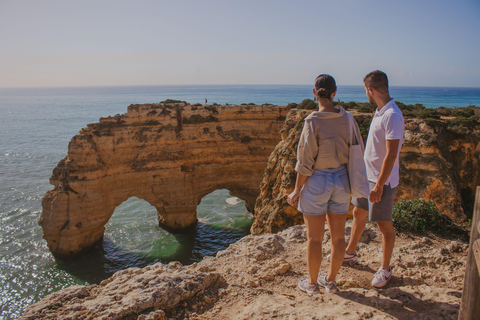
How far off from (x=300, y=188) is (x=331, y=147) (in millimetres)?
558

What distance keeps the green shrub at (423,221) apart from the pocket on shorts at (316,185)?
8.50 ft

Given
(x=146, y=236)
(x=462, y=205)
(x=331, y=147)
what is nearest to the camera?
(x=331, y=147)

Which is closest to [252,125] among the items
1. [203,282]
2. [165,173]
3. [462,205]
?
[165,173]

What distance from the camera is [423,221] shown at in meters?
4.99

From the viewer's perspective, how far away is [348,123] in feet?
10.5

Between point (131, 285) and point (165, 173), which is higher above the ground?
point (131, 285)

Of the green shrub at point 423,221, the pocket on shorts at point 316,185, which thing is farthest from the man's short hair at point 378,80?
the green shrub at point 423,221

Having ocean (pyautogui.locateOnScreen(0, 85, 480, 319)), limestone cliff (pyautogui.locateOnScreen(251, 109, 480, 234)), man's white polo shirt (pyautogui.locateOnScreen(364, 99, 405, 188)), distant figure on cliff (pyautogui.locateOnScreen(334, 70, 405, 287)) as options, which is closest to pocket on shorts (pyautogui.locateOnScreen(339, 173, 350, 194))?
distant figure on cliff (pyautogui.locateOnScreen(334, 70, 405, 287))

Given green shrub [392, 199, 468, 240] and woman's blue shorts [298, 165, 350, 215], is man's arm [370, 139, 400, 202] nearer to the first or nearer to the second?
woman's blue shorts [298, 165, 350, 215]

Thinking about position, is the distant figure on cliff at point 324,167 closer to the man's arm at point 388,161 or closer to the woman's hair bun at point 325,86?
the woman's hair bun at point 325,86

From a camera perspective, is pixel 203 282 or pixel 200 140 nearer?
pixel 203 282

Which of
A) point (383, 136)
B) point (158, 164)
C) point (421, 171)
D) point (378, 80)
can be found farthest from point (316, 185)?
point (158, 164)

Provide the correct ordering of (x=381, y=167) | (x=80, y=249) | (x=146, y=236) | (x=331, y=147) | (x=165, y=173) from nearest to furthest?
(x=331, y=147), (x=381, y=167), (x=80, y=249), (x=165, y=173), (x=146, y=236)

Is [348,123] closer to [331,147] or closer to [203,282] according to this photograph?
[331,147]
